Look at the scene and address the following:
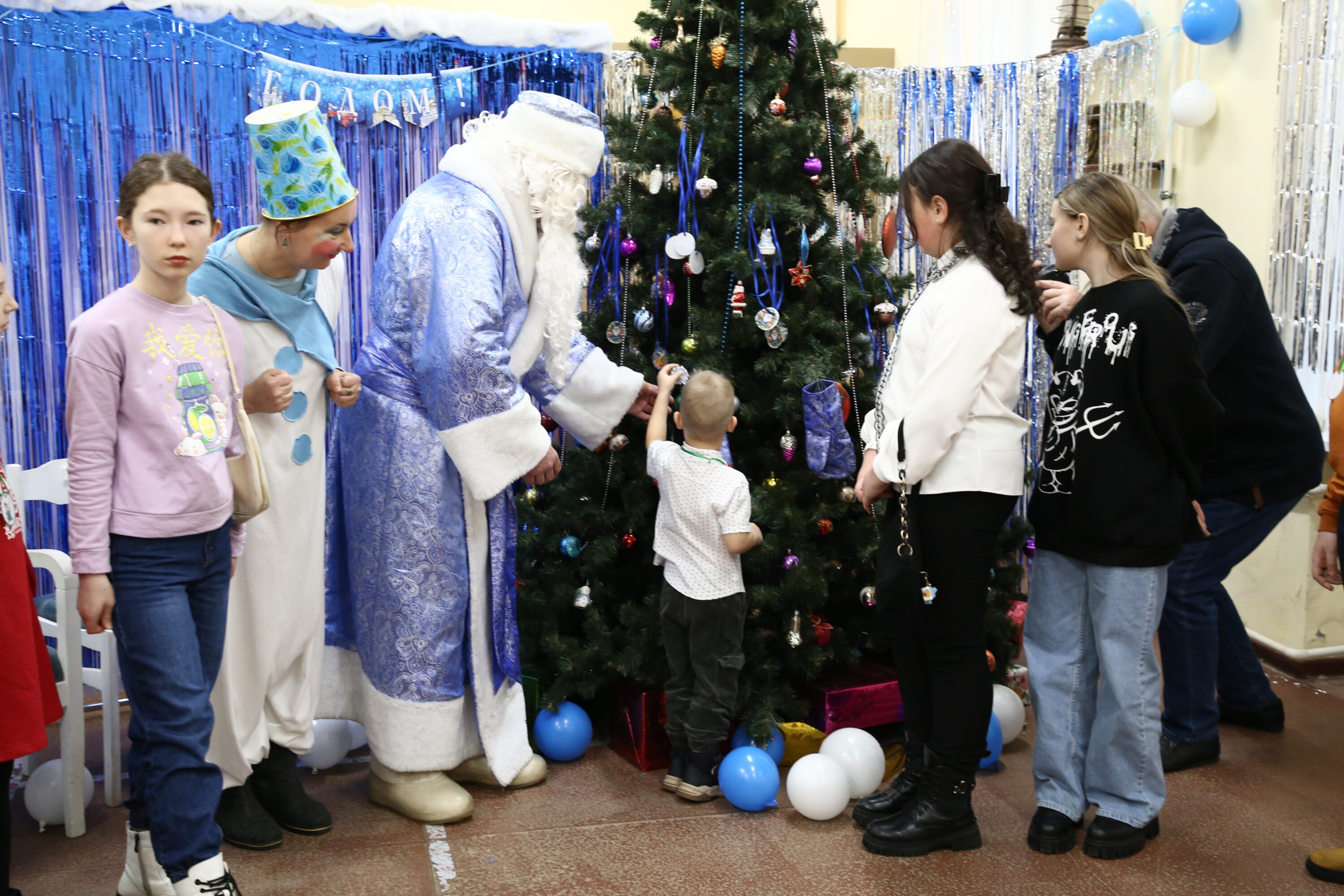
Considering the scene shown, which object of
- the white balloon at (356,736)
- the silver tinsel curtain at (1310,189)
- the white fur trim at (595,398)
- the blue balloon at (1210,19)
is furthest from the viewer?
the blue balloon at (1210,19)

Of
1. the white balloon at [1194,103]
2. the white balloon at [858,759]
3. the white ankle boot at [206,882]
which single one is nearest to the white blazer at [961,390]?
the white balloon at [858,759]

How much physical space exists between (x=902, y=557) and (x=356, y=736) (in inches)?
68.0

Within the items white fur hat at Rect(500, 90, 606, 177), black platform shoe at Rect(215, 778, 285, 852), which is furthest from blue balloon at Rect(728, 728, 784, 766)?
white fur hat at Rect(500, 90, 606, 177)

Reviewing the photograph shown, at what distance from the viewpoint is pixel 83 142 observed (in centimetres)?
357

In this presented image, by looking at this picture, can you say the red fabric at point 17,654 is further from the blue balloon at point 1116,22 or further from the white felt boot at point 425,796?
the blue balloon at point 1116,22

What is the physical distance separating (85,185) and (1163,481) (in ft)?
10.7

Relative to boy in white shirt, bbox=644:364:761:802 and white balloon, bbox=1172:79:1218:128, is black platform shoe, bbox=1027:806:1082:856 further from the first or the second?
white balloon, bbox=1172:79:1218:128

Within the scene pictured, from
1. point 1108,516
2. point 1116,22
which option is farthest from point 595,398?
point 1116,22

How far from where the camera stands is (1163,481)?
254 cm

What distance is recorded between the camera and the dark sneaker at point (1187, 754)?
318 centimetres

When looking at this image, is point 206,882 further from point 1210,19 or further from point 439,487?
point 1210,19

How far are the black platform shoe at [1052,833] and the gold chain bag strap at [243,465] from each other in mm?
1913

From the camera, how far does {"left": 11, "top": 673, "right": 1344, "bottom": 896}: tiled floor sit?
253 cm

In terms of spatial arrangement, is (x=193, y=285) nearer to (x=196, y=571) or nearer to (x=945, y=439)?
(x=196, y=571)
